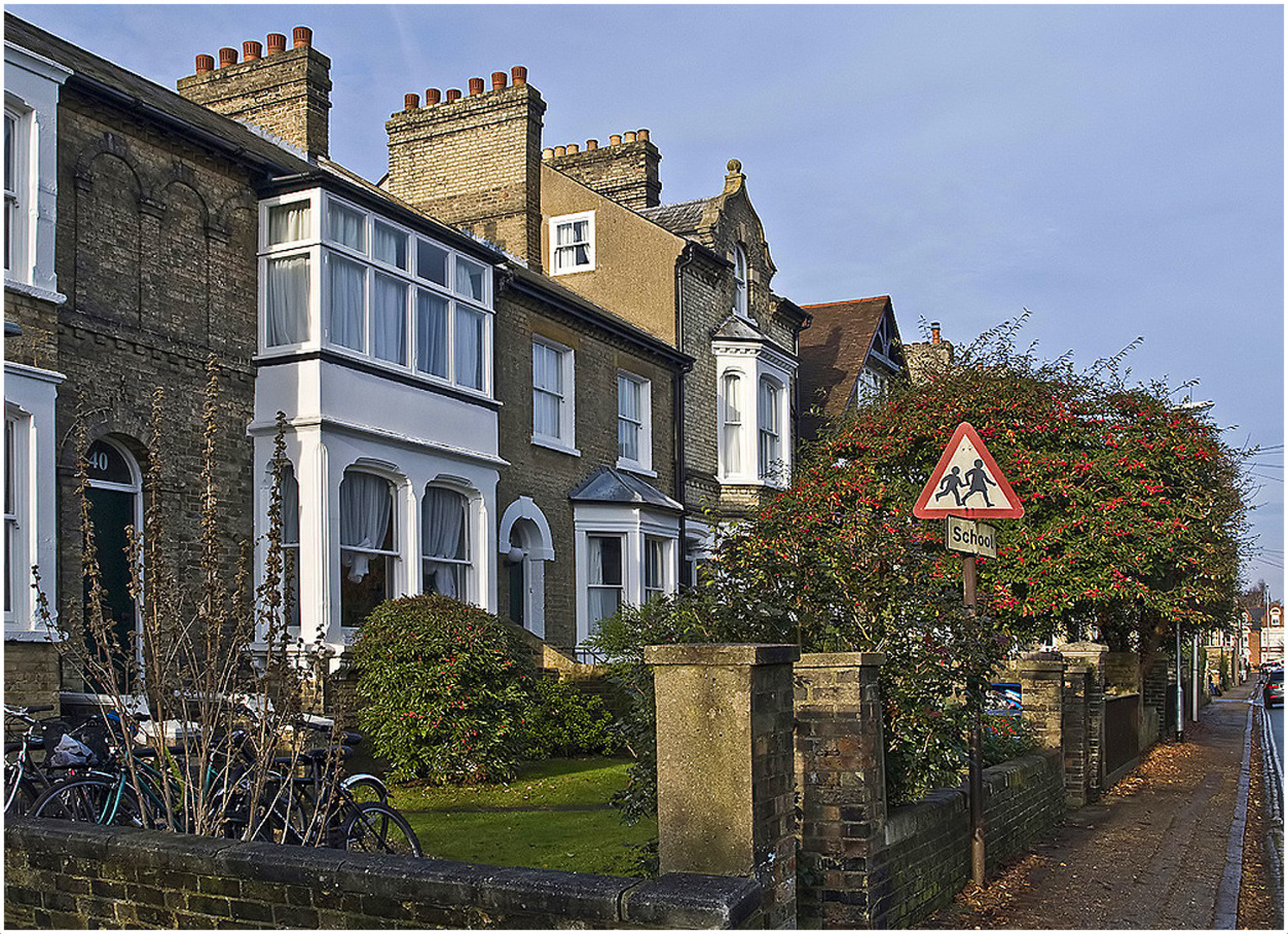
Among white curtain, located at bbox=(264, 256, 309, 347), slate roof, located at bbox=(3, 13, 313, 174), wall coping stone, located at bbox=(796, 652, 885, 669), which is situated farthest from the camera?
white curtain, located at bbox=(264, 256, 309, 347)

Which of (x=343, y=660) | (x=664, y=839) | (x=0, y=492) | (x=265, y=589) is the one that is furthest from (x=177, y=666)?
(x=343, y=660)

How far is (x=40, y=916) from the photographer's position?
246 inches

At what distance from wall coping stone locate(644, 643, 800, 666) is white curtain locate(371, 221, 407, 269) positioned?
39.6 ft

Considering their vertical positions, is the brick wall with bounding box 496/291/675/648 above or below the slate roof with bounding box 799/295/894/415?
below

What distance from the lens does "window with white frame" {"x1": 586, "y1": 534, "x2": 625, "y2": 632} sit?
22219 mm

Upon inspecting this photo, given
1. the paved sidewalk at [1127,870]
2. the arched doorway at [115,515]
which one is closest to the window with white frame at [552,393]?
the arched doorway at [115,515]

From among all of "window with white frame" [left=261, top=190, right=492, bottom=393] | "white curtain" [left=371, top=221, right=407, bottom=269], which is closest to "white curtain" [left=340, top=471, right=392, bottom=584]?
"window with white frame" [left=261, top=190, right=492, bottom=393]

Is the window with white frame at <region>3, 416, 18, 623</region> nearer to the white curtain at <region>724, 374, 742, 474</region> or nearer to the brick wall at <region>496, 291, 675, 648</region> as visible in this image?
the brick wall at <region>496, 291, 675, 648</region>

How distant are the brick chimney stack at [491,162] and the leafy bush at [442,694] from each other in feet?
36.4

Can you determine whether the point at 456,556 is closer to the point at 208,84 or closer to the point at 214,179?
the point at 214,179

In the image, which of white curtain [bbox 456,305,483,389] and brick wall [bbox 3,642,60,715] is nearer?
brick wall [bbox 3,642,60,715]

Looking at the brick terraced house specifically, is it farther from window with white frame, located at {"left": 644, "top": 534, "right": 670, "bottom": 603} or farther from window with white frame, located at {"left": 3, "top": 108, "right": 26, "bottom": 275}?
window with white frame, located at {"left": 644, "top": 534, "right": 670, "bottom": 603}

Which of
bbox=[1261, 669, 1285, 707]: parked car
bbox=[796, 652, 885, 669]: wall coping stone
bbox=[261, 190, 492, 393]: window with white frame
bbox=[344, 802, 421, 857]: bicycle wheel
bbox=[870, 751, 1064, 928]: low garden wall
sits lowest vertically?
bbox=[1261, 669, 1285, 707]: parked car

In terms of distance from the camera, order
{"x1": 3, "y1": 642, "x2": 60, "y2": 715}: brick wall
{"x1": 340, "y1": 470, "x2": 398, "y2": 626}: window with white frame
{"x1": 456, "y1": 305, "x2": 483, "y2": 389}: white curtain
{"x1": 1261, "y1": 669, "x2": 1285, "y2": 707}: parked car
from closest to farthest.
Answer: {"x1": 3, "y1": 642, "x2": 60, "y2": 715}: brick wall, {"x1": 340, "y1": 470, "x2": 398, "y2": 626}: window with white frame, {"x1": 456, "y1": 305, "x2": 483, "y2": 389}: white curtain, {"x1": 1261, "y1": 669, "x2": 1285, "y2": 707}: parked car
